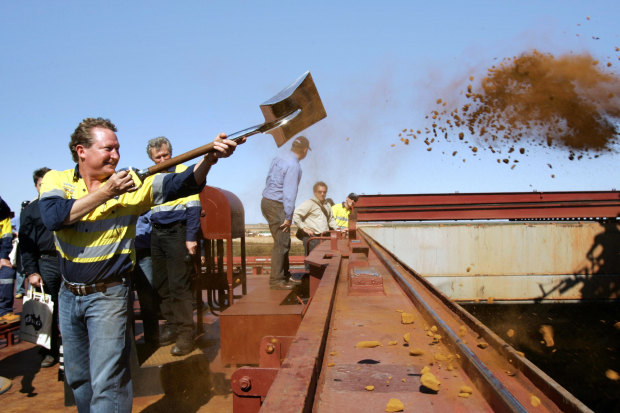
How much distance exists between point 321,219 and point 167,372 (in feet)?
13.2

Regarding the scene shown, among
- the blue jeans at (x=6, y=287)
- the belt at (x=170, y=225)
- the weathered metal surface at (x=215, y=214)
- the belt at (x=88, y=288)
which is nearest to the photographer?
the belt at (x=88, y=288)

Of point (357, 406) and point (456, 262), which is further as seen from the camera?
point (456, 262)

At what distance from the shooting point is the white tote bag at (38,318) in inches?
154

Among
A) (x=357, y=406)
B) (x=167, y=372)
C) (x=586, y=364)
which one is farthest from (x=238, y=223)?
(x=586, y=364)

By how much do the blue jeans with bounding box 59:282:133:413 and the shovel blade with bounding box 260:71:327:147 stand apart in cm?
117

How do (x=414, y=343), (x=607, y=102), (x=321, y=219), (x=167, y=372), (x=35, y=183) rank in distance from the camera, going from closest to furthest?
(x=414, y=343) → (x=167, y=372) → (x=35, y=183) → (x=607, y=102) → (x=321, y=219)

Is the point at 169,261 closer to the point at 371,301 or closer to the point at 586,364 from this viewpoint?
the point at 371,301

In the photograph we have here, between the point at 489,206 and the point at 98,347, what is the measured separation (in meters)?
8.78

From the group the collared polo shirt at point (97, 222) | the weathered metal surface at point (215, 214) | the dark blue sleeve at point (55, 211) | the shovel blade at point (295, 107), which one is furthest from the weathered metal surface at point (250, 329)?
the weathered metal surface at point (215, 214)

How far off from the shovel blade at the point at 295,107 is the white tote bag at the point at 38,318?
2.98 m

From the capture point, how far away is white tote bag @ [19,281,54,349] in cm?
391

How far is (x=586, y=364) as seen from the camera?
7.82m

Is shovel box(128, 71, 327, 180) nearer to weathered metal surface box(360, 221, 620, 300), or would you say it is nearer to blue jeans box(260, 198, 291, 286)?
blue jeans box(260, 198, 291, 286)

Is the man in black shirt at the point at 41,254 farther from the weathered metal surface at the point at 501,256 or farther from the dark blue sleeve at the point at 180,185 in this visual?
the weathered metal surface at the point at 501,256
